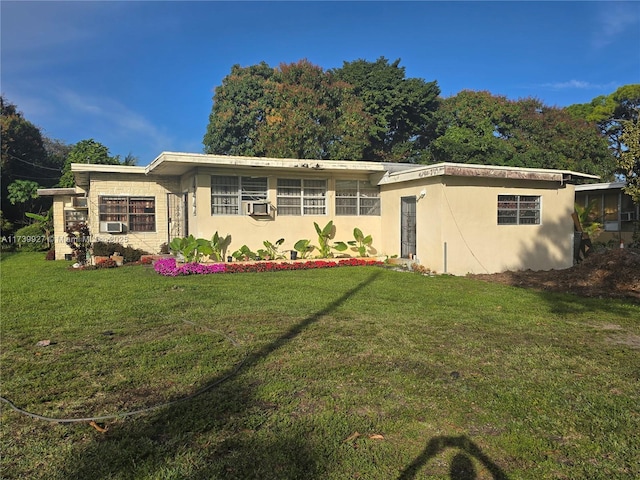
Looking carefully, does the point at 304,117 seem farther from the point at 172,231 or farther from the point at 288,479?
the point at 288,479

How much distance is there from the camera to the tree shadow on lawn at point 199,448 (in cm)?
264

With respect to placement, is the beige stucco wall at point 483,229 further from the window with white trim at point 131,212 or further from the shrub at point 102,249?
the shrub at point 102,249

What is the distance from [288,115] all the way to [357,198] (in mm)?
12823

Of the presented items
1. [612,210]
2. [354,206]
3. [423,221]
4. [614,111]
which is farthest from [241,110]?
[614,111]

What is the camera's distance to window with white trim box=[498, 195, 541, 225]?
12.7 metres

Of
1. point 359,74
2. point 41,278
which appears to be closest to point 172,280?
point 41,278

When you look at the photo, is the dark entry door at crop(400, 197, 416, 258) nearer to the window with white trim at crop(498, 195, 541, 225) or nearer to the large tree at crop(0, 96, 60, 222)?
the window with white trim at crop(498, 195, 541, 225)

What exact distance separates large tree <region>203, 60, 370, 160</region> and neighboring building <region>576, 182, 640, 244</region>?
41.7ft

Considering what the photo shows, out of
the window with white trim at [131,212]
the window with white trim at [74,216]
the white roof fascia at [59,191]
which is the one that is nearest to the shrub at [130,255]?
the window with white trim at [131,212]

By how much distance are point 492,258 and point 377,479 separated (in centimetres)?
1090

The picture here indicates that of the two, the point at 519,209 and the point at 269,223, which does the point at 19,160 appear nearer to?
the point at 269,223

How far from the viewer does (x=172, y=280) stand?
34.4 ft

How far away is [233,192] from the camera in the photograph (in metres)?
13.5

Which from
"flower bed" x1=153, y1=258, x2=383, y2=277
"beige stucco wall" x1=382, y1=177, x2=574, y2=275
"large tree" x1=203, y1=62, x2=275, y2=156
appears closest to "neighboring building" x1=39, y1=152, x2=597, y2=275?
"beige stucco wall" x1=382, y1=177, x2=574, y2=275
